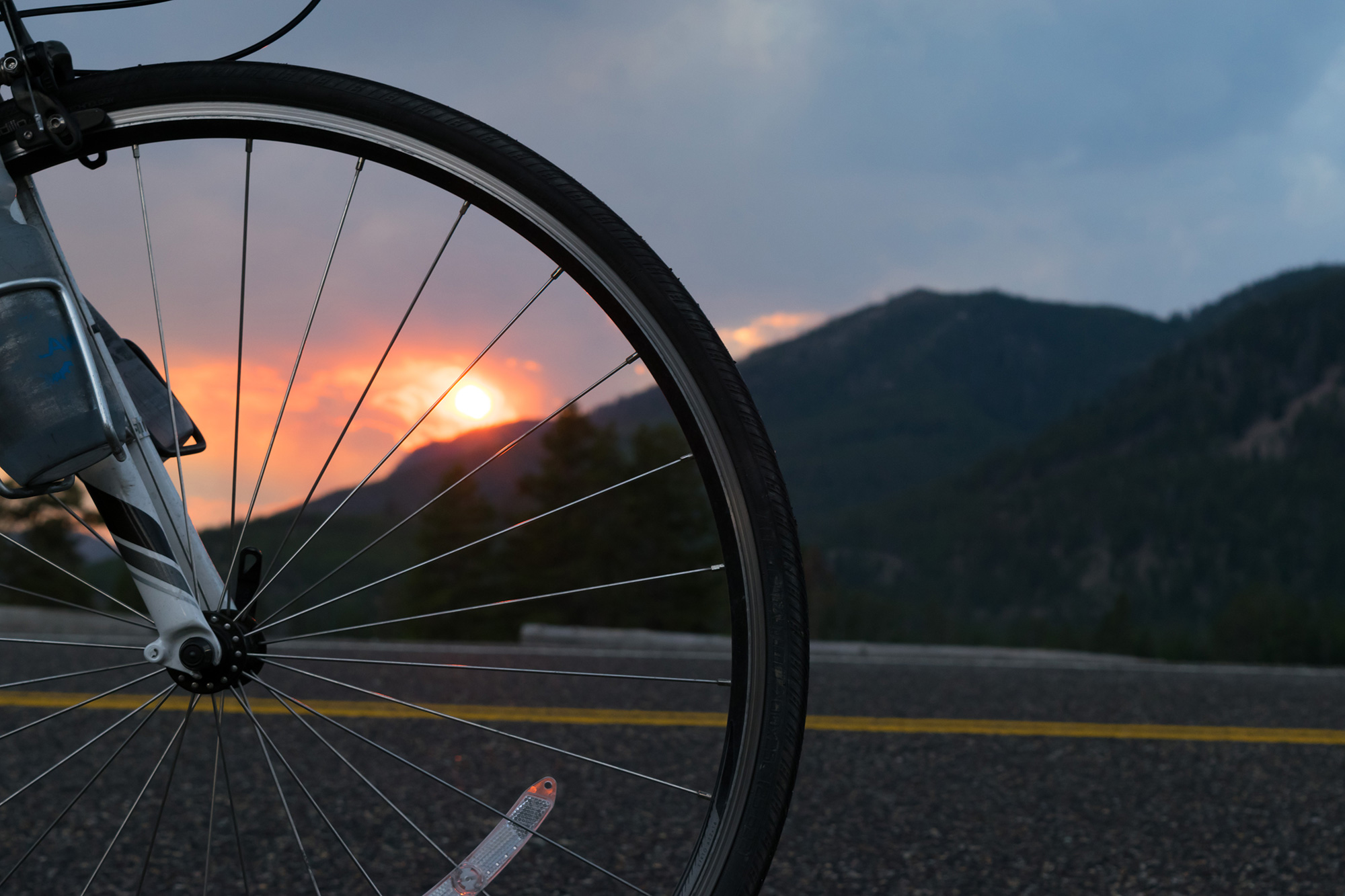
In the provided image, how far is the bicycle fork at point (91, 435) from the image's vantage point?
1009mm

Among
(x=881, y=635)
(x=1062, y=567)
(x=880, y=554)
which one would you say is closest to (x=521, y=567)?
(x=881, y=635)

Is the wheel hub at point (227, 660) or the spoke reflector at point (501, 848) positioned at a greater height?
the wheel hub at point (227, 660)

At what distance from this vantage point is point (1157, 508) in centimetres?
14188

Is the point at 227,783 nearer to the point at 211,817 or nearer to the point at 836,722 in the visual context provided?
the point at 211,817

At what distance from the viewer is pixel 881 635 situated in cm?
7350

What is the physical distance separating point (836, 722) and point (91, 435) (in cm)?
252

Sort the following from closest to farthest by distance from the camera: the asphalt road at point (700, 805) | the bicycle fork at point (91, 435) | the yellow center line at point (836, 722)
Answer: the bicycle fork at point (91, 435), the asphalt road at point (700, 805), the yellow center line at point (836, 722)

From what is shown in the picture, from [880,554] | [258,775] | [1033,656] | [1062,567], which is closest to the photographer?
[258,775]

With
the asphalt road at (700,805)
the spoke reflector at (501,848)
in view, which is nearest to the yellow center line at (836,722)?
the asphalt road at (700,805)

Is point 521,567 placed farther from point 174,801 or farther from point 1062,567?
point 1062,567

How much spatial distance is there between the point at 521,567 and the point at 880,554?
12654cm

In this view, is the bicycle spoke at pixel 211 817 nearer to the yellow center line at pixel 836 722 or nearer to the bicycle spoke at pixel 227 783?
the bicycle spoke at pixel 227 783

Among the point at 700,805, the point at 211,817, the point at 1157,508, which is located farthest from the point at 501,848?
the point at 1157,508

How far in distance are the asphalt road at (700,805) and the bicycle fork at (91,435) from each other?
0.28m
